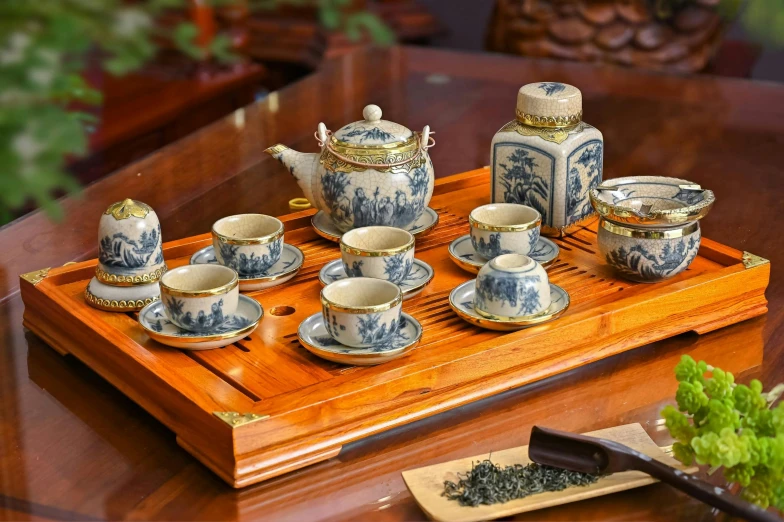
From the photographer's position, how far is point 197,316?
1.10m

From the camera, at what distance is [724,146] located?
6.55 feet

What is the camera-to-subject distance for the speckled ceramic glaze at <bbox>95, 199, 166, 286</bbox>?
122 cm

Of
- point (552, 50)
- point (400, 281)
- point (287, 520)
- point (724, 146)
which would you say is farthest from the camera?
point (552, 50)

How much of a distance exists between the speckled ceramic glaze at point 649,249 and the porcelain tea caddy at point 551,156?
155mm

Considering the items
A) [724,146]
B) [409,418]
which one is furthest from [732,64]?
[409,418]

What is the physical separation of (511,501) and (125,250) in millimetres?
621

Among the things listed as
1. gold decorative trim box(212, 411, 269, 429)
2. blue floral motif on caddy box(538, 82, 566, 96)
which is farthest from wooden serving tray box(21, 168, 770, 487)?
blue floral motif on caddy box(538, 82, 566, 96)

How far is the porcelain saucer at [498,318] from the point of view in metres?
1.14

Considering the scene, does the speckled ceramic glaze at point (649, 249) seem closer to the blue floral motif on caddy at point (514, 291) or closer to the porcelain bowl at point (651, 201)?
the porcelain bowl at point (651, 201)

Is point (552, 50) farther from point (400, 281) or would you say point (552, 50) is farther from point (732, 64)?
point (400, 281)

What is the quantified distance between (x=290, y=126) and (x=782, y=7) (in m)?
1.83

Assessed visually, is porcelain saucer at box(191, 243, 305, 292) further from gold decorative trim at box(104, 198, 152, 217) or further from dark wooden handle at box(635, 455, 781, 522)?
dark wooden handle at box(635, 455, 781, 522)

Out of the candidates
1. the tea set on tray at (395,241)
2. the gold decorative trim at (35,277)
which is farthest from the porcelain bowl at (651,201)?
the gold decorative trim at (35,277)

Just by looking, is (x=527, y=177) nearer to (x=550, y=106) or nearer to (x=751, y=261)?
(x=550, y=106)
